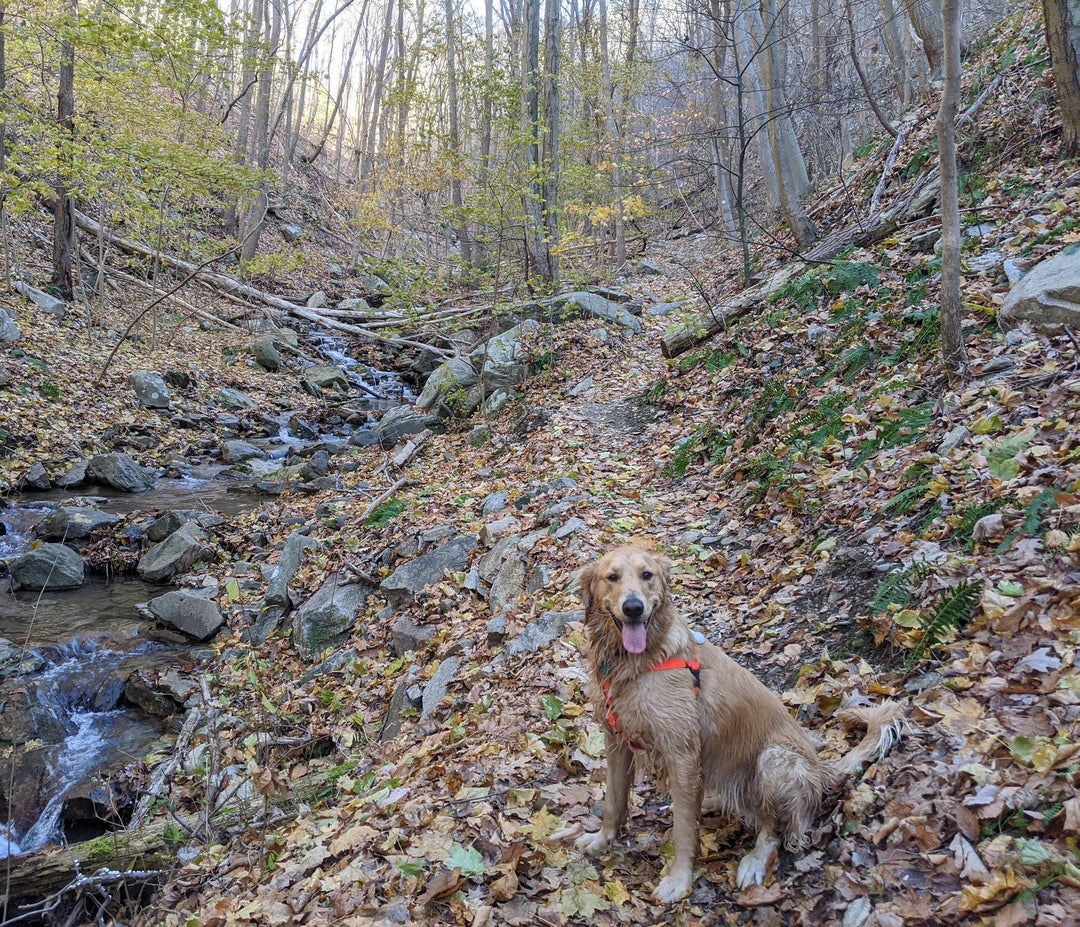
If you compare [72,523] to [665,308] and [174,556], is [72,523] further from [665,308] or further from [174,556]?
[665,308]

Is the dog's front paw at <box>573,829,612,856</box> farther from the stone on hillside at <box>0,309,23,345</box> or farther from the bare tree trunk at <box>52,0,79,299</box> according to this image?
the stone on hillside at <box>0,309,23,345</box>

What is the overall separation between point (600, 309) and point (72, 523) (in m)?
10.6

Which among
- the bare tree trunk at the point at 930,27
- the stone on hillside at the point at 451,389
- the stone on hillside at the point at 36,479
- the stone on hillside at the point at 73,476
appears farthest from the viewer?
the stone on hillside at the point at 451,389

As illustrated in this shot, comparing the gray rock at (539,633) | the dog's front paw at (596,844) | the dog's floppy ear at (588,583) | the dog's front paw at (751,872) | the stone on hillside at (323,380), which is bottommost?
the dog's front paw at (596,844)

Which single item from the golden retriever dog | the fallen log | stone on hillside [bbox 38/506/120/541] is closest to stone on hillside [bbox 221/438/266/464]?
stone on hillside [bbox 38/506/120/541]

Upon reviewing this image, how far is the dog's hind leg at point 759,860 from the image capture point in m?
3.11

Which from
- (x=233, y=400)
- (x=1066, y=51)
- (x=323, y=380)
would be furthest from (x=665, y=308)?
(x=233, y=400)

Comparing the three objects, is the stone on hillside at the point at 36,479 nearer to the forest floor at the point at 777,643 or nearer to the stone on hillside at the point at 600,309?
the forest floor at the point at 777,643

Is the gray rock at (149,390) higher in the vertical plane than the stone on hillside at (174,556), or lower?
higher

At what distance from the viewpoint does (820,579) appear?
16.8 ft

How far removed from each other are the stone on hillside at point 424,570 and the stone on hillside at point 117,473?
7237 millimetres

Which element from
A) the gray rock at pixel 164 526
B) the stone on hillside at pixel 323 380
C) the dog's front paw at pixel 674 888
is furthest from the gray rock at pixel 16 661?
the stone on hillside at pixel 323 380

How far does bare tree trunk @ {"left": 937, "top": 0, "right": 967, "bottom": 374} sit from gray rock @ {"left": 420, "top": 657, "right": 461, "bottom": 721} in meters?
4.97

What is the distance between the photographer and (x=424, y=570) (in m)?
8.14
